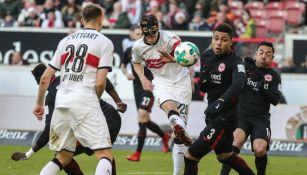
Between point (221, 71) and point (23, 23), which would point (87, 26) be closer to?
point (221, 71)

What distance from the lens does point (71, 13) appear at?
87.2 feet

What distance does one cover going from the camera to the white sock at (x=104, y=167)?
9.98 m

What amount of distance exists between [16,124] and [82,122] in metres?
10.3

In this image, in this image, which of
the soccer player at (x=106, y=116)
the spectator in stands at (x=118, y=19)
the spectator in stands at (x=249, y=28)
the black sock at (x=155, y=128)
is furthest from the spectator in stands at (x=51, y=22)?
the soccer player at (x=106, y=116)

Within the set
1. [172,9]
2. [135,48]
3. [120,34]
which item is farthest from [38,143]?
[172,9]

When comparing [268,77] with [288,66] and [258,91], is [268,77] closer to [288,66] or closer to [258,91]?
[258,91]

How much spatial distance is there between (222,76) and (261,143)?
1666 mm

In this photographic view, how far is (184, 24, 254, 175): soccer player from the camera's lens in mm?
11070

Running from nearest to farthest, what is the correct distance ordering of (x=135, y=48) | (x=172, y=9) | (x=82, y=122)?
(x=82, y=122) < (x=135, y=48) < (x=172, y=9)

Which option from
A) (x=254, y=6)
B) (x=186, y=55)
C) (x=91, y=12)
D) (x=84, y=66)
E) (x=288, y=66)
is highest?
(x=91, y=12)

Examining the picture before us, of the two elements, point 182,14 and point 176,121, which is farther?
point 182,14

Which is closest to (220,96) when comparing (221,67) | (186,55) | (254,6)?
(221,67)

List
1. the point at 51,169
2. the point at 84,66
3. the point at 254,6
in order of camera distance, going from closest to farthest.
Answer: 1. the point at 84,66
2. the point at 51,169
3. the point at 254,6

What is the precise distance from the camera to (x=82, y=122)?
10.1 metres
